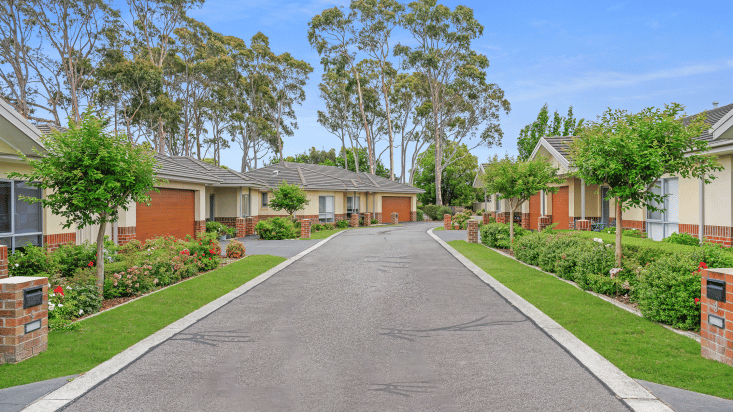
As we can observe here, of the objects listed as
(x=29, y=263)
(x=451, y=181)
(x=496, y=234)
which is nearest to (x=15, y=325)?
(x=29, y=263)

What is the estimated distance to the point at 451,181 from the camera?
53000 mm

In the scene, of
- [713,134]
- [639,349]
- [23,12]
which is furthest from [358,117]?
[639,349]

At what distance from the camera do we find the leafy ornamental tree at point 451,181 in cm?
5297

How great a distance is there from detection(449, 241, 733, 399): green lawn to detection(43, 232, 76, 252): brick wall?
38.6ft

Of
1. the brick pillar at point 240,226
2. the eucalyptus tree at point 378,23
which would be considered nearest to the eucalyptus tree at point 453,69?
the eucalyptus tree at point 378,23

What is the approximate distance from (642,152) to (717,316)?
455 centimetres

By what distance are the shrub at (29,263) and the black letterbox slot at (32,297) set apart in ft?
12.7

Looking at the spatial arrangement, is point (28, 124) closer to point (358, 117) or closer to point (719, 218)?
point (719, 218)

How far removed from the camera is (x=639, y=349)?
549 centimetres

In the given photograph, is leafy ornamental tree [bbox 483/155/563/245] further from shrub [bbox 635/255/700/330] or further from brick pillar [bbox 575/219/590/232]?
shrub [bbox 635/255/700/330]

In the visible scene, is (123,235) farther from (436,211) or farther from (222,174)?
(436,211)

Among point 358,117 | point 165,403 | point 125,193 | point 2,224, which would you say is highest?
point 358,117

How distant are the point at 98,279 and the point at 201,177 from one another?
35.2 ft

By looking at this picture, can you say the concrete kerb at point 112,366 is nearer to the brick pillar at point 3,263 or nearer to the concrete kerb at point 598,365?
the brick pillar at point 3,263
